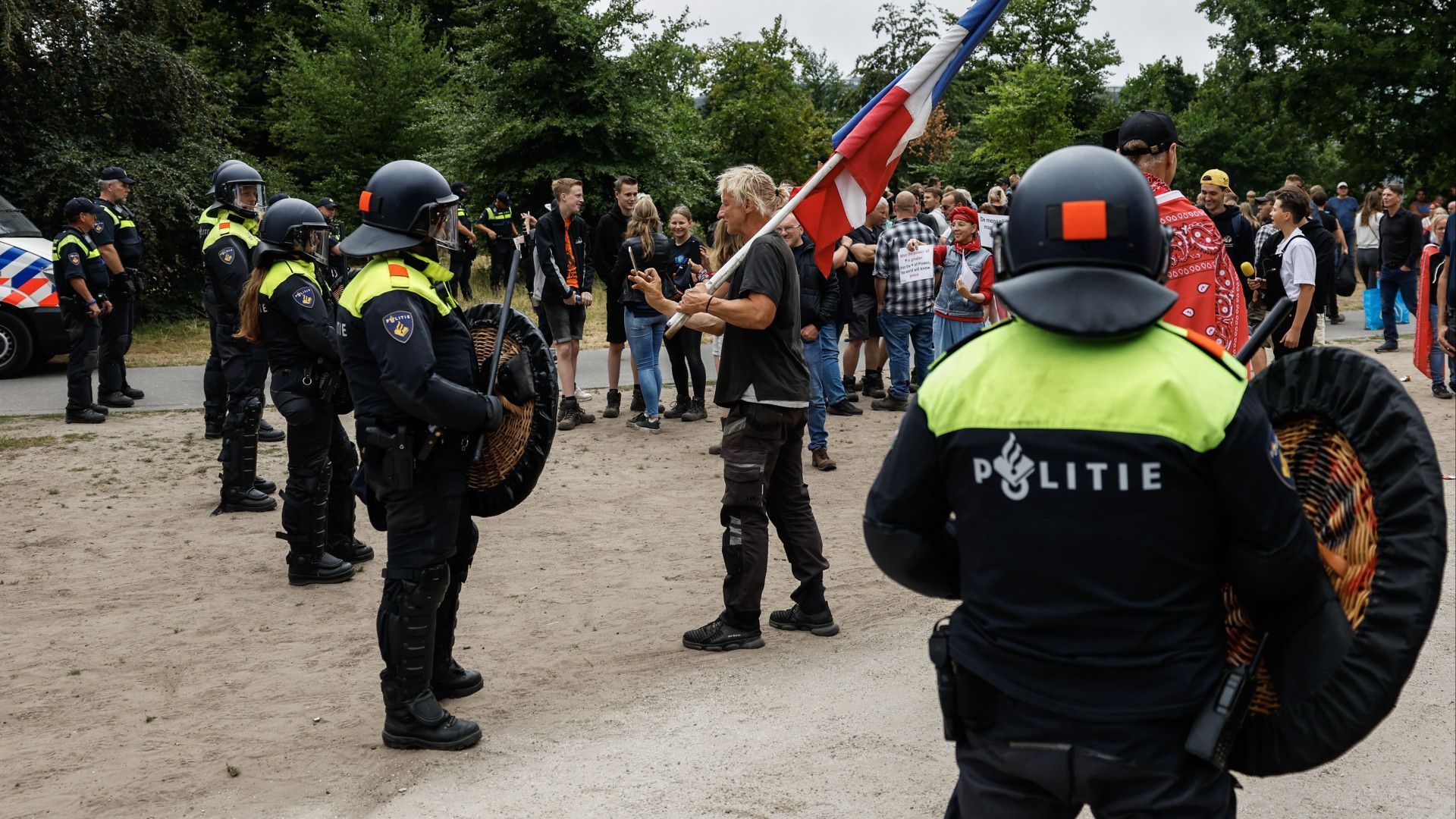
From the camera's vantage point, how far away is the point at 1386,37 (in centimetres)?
2758

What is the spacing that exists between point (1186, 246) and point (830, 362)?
21.9ft

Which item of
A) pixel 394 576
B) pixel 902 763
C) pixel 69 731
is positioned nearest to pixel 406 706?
pixel 394 576

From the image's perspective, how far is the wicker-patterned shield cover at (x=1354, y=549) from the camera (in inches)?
86.7

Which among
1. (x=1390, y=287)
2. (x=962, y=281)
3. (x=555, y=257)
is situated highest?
(x=555, y=257)

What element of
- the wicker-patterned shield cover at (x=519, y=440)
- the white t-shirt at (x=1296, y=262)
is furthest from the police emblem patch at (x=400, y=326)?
the white t-shirt at (x=1296, y=262)

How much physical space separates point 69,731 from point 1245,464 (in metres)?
4.68

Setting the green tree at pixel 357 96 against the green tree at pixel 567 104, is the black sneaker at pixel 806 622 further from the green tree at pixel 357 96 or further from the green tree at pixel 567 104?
the green tree at pixel 357 96

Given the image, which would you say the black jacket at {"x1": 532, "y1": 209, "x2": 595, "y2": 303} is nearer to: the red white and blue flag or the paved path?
the paved path

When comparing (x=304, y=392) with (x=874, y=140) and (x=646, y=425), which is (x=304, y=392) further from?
(x=646, y=425)

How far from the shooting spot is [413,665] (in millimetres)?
4758

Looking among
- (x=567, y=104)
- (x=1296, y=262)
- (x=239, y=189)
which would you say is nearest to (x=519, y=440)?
(x=239, y=189)

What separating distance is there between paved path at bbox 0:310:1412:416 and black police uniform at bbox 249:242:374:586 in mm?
5509

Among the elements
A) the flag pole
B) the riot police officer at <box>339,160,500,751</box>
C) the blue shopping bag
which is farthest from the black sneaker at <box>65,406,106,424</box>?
the blue shopping bag

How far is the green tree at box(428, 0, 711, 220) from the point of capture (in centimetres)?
2427
